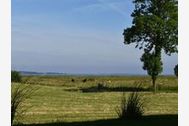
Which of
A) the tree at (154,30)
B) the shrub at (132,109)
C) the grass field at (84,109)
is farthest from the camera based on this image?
the tree at (154,30)

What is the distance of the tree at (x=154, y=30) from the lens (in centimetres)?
3819

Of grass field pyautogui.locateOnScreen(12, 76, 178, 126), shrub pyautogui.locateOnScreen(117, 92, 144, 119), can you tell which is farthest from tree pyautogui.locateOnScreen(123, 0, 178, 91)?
shrub pyautogui.locateOnScreen(117, 92, 144, 119)

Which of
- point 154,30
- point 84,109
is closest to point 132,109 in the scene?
point 84,109

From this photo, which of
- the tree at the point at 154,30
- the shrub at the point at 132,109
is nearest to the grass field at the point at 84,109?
the shrub at the point at 132,109

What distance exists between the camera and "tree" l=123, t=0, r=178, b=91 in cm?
3819

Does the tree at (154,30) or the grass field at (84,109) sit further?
the tree at (154,30)

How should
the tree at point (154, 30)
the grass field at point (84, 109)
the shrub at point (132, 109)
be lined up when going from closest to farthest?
1. the grass field at point (84, 109)
2. the shrub at point (132, 109)
3. the tree at point (154, 30)

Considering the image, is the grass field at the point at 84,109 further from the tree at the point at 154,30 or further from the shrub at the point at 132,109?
the tree at the point at 154,30

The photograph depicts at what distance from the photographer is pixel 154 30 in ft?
128

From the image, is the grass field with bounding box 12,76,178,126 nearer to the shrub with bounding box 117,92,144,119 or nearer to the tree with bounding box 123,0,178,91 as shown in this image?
the shrub with bounding box 117,92,144,119
